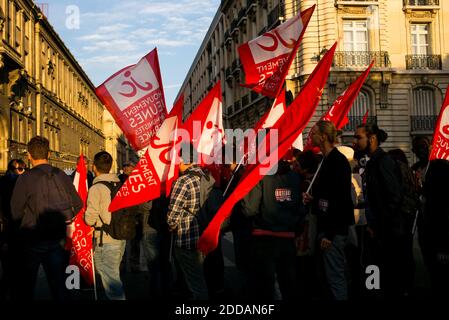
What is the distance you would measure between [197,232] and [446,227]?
2518mm

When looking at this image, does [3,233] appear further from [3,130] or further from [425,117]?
[3,130]

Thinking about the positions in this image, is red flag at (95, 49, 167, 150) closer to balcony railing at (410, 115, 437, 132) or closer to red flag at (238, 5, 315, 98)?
red flag at (238, 5, 315, 98)

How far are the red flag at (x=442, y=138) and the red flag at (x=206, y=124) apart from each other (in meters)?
2.75

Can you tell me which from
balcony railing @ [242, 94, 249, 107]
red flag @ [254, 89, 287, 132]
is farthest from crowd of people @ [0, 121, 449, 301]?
balcony railing @ [242, 94, 249, 107]

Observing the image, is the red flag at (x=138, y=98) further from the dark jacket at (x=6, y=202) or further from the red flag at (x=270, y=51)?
the red flag at (x=270, y=51)

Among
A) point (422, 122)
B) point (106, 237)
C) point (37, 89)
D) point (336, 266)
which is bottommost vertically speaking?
point (336, 266)

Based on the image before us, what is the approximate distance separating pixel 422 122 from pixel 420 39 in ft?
14.1

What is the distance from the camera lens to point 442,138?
6.15 m

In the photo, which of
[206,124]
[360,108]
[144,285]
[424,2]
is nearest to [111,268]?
[144,285]

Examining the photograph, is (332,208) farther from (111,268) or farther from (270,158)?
(111,268)

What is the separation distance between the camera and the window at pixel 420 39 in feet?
81.4

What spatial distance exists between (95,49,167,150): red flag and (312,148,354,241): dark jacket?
3152 millimetres

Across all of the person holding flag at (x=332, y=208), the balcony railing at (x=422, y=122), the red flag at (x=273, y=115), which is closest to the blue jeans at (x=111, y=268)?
the red flag at (x=273, y=115)

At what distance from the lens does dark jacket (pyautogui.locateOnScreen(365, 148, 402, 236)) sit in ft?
15.6
